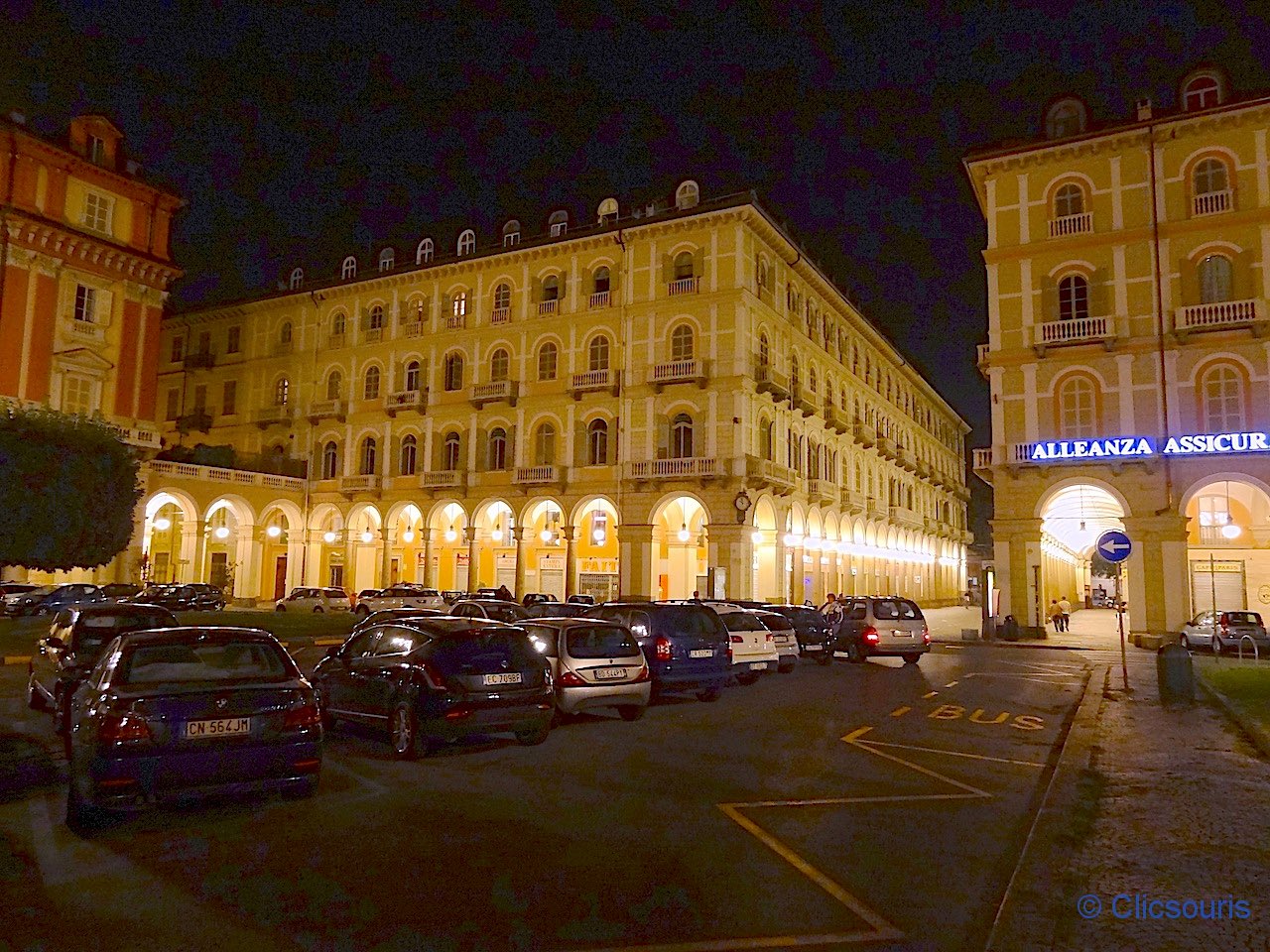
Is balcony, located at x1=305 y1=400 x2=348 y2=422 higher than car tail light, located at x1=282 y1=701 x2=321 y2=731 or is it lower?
higher

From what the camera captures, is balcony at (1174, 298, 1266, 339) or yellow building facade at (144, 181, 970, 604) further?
yellow building facade at (144, 181, 970, 604)

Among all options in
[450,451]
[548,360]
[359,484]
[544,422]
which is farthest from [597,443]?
[359,484]

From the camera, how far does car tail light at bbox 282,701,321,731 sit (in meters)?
7.37

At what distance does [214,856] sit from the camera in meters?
6.32

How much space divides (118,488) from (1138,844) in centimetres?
2691

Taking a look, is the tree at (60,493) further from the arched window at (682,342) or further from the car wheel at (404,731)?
the arched window at (682,342)

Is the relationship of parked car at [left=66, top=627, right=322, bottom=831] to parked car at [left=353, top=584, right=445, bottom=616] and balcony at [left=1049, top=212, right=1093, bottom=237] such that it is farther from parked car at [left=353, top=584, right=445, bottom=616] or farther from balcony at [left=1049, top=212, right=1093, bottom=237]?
balcony at [left=1049, top=212, right=1093, bottom=237]

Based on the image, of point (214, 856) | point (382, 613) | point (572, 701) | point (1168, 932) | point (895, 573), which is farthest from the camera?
point (895, 573)

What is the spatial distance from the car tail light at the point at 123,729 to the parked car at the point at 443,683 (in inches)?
130

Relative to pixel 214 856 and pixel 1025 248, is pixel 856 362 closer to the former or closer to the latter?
pixel 1025 248

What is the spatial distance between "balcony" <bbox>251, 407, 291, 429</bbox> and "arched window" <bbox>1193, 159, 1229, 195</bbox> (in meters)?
42.7

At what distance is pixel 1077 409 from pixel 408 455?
30.7 meters

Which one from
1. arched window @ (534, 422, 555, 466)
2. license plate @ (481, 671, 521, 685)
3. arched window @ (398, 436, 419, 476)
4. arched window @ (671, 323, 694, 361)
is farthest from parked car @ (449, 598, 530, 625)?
arched window @ (398, 436, 419, 476)

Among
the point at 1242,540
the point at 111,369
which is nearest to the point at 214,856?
the point at 1242,540
